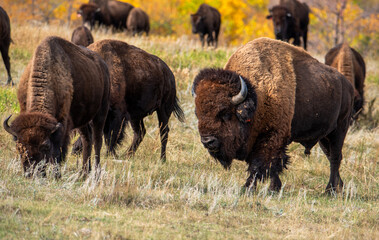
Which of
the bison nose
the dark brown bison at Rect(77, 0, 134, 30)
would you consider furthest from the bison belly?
the dark brown bison at Rect(77, 0, 134, 30)

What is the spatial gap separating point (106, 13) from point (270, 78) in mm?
22440

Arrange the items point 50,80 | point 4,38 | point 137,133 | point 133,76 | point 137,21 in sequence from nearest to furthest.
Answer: point 50,80
point 133,76
point 137,133
point 4,38
point 137,21

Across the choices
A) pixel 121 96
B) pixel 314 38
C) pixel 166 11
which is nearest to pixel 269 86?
pixel 121 96

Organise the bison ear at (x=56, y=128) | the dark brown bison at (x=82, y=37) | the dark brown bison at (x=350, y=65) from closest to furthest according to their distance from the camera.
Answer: the bison ear at (x=56, y=128)
the dark brown bison at (x=350, y=65)
the dark brown bison at (x=82, y=37)

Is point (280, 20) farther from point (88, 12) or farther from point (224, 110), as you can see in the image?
point (224, 110)

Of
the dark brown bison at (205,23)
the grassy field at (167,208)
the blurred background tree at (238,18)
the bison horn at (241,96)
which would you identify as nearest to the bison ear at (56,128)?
the grassy field at (167,208)

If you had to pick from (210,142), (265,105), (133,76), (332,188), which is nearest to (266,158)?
(265,105)

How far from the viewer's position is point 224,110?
655cm

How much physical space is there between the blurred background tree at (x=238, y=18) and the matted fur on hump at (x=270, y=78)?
18.7 m

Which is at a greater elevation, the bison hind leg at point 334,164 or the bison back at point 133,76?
the bison back at point 133,76

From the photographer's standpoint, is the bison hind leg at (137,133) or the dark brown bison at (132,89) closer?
the dark brown bison at (132,89)

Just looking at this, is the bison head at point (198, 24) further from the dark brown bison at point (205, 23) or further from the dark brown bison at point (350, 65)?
the dark brown bison at point (350, 65)

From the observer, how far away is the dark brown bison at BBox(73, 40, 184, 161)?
28.7ft

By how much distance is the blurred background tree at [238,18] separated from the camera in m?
29.8
